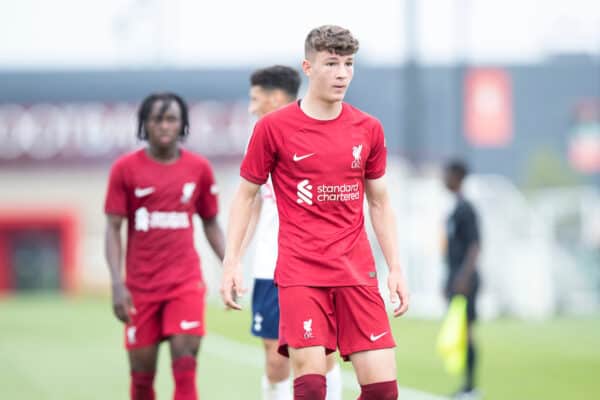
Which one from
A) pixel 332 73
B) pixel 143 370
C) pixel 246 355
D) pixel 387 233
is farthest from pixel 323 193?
pixel 246 355

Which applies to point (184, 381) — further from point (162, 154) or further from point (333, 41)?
point (333, 41)

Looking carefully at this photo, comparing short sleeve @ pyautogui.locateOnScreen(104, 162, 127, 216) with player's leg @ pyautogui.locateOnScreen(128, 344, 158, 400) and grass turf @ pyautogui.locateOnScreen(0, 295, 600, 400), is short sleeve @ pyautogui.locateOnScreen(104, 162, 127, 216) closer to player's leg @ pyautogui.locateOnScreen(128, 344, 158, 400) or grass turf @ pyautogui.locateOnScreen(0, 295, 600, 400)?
player's leg @ pyautogui.locateOnScreen(128, 344, 158, 400)

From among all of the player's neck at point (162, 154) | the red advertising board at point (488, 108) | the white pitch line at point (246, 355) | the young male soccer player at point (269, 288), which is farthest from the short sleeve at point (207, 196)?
the red advertising board at point (488, 108)

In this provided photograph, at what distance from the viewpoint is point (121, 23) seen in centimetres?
6250

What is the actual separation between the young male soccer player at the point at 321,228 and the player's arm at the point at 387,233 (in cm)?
4

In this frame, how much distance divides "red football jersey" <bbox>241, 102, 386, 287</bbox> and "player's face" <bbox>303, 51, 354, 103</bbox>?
0.19 meters

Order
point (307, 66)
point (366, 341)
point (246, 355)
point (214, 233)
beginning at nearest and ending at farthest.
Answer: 1. point (366, 341)
2. point (307, 66)
3. point (214, 233)
4. point (246, 355)

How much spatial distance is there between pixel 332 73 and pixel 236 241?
1.06 meters

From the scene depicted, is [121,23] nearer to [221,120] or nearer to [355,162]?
[221,120]

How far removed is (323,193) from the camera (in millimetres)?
6941

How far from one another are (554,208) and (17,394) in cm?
2414

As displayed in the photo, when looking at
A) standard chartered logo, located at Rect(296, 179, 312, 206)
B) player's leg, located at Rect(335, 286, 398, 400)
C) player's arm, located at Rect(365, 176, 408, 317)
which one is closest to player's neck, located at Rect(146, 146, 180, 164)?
player's arm, located at Rect(365, 176, 408, 317)

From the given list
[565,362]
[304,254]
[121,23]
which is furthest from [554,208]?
[121,23]

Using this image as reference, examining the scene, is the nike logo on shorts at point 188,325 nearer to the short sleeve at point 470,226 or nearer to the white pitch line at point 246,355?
the white pitch line at point 246,355
